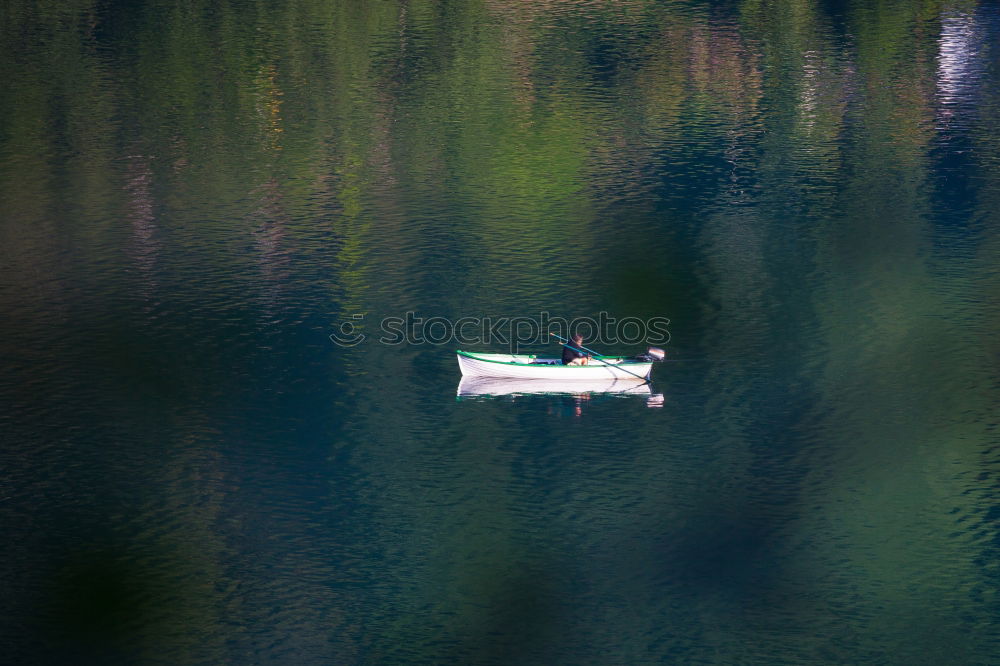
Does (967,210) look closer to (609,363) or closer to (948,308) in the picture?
(948,308)

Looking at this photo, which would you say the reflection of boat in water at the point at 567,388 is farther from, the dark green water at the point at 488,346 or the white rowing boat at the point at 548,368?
the dark green water at the point at 488,346

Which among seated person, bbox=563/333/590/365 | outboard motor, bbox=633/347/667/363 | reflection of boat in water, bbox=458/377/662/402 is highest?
seated person, bbox=563/333/590/365

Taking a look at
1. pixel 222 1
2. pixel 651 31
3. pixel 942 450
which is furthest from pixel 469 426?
pixel 222 1

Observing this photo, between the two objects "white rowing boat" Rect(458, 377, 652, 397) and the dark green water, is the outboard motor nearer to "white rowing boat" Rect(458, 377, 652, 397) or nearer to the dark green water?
"white rowing boat" Rect(458, 377, 652, 397)

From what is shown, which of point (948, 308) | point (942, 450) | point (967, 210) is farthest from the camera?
point (967, 210)

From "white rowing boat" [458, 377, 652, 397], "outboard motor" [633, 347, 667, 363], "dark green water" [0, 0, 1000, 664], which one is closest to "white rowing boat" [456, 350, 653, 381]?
"white rowing boat" [458, 377, 652, 397]

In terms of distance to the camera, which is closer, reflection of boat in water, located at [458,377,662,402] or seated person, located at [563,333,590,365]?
seated person, located at [563,333,590,365]
